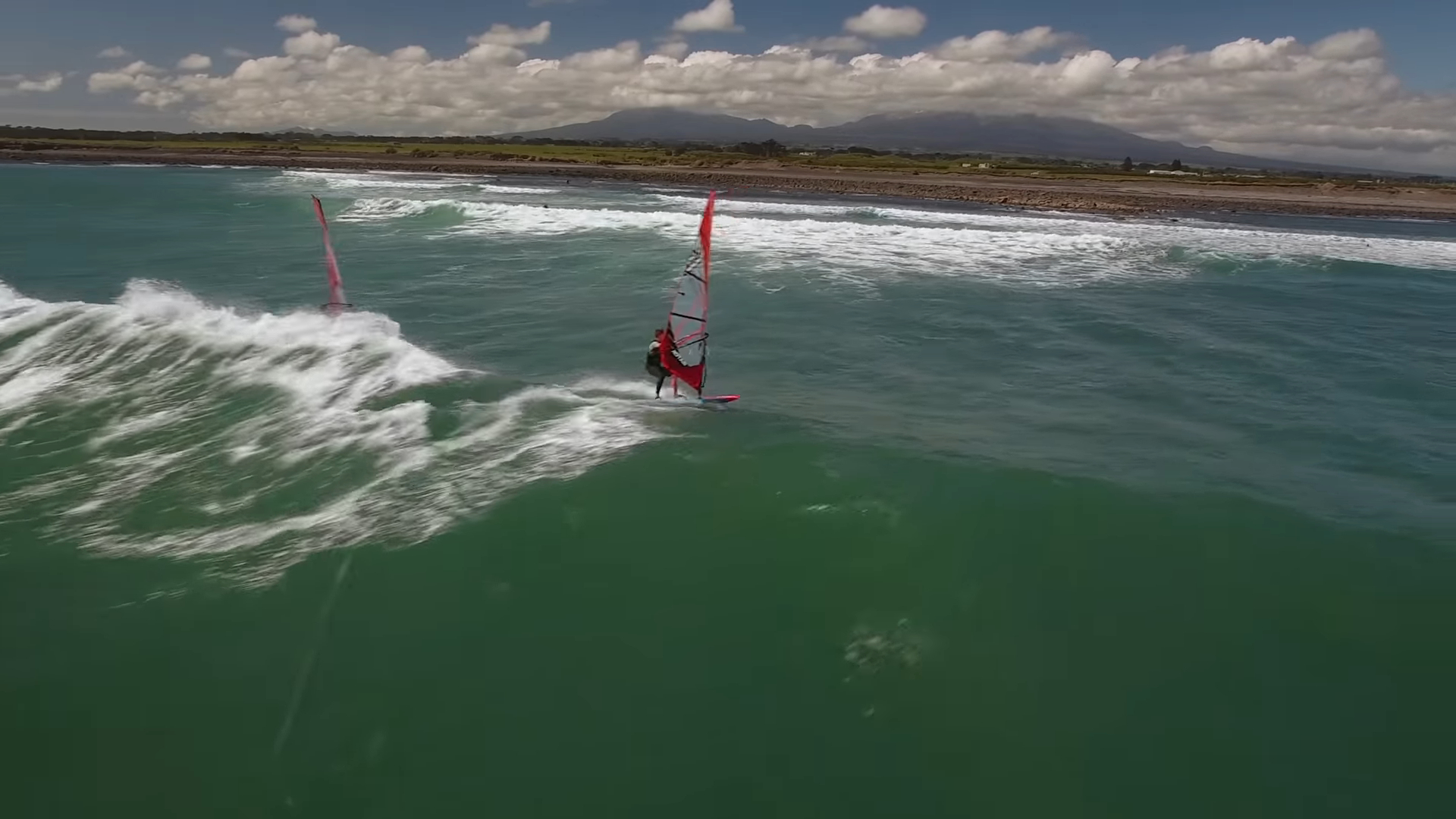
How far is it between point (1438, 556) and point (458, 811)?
9313mm

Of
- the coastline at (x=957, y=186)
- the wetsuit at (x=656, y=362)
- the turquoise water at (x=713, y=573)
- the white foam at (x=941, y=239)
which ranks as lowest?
the turquoise water at (x=713, y=573)

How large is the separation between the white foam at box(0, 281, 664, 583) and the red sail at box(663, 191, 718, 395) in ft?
2.71

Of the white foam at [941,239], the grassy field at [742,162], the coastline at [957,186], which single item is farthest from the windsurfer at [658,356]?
the grassy field at [742,162]

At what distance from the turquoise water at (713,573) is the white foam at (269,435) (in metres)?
0.06

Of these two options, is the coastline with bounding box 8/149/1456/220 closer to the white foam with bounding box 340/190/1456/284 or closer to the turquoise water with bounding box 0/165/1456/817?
the white foam with bounding box 340/190/1456/284

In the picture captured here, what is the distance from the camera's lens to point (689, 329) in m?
11.9

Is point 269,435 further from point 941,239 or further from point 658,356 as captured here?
point 941,239

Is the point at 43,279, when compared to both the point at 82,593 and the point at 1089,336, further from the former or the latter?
the point at 1089,336

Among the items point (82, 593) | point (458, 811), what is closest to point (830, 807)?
point (458, 811)

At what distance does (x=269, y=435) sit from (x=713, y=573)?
6.42 metres

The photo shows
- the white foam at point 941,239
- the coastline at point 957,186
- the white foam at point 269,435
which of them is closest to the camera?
the white foam at point 269,435

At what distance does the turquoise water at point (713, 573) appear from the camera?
18.1ft

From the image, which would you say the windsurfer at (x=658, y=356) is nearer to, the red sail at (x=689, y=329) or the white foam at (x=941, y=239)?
the red sail at (x=689, y=329)

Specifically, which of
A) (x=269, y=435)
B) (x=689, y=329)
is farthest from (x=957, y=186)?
(x=269, y=435)
